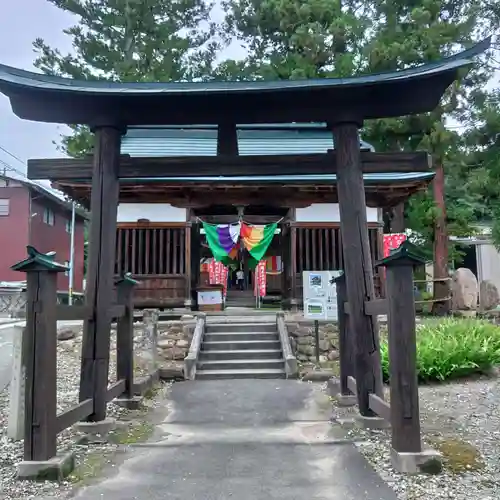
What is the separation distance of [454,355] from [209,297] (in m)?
6.87

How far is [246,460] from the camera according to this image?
4.39m

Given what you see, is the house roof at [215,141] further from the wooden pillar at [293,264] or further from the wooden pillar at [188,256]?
the wooden pillar at [293,264]

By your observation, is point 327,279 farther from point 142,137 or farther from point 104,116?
point 142,137

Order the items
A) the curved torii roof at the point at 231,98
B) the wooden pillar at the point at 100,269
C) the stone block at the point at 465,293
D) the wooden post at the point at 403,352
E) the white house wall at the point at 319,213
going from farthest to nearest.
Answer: the stone block at the point at 465,293 → the white house wall at the point at 319,213 → the wooden pillar at the point at 100,269 → the curved torii roof at the point at 231,98 → the wooden post at the point at 403,352

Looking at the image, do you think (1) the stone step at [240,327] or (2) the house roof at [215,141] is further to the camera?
(2) the house roof at [215,141]

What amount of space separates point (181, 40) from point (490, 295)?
53.7 feet

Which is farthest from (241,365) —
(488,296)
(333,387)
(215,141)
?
(488,296)

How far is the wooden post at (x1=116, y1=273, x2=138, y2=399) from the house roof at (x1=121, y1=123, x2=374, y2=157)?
7018 millimetres

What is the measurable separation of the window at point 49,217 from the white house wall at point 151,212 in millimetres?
16629

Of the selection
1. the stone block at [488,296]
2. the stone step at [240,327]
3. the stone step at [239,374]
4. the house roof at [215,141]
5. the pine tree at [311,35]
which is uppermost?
the pine tree at [311,35]

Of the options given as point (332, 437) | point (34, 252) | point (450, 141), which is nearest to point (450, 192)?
point (450, 141)

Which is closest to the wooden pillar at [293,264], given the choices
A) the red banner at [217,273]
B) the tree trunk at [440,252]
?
the red banner at [217,273]

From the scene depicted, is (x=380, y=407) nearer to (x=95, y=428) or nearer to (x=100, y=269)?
(x=95, y=428)

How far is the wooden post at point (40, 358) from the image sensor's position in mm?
3941
